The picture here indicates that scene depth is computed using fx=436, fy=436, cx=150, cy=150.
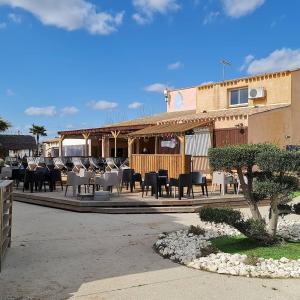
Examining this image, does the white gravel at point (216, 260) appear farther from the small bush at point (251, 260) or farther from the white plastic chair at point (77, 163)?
the white plastic chair at point (77, 163)

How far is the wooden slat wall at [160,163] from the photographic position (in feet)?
55.7

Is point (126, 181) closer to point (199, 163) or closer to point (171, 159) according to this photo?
point (171, 159)

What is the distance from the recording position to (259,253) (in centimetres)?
636

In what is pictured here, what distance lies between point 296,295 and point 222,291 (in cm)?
78

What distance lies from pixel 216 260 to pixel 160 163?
11.9m

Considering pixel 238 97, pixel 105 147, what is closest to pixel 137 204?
pixel 238 97

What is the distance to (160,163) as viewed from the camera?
1781 centimetres

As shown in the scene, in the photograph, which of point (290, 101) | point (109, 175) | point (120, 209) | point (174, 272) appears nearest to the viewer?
point (174, 272)

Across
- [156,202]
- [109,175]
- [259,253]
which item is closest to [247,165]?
[259,253]

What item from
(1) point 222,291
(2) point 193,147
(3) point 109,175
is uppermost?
(2) point 193,147

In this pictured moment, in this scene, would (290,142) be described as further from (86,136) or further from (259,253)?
(259,253)

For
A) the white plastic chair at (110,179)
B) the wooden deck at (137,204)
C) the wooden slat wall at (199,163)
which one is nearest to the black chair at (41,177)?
the wooden deck at (137,204)

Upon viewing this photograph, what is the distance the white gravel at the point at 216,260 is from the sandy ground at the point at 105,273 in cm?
17

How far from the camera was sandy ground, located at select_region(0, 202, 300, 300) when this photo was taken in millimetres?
4777
